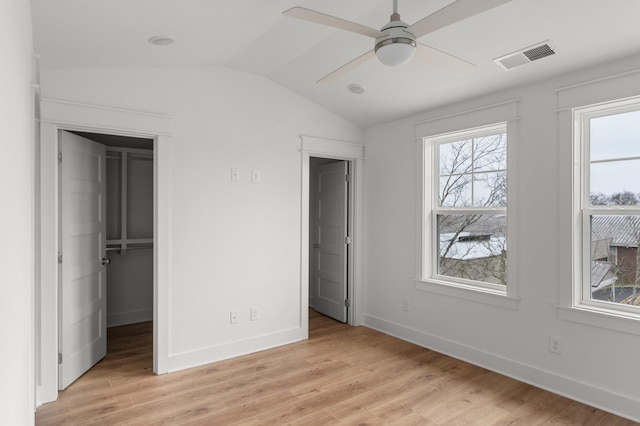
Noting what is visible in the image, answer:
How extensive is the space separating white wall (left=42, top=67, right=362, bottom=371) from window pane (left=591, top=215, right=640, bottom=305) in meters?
2.69

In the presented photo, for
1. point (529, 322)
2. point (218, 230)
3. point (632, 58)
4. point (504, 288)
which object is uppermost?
point (632, 58)

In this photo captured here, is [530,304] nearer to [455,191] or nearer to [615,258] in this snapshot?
[615,258]

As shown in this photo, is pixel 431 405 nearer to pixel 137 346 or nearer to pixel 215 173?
pixel 215 173

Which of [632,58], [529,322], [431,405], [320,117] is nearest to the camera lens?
[632,58]

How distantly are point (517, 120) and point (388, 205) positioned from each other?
5.50 feet

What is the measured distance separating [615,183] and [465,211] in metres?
1.23

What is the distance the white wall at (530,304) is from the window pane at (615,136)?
229 millimetres

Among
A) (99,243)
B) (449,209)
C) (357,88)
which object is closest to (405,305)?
(449,209)

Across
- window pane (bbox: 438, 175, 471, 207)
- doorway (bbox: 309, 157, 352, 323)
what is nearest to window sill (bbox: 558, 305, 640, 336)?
window pane (bbox: 438, 175, 471, 207)

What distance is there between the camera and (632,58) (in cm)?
267

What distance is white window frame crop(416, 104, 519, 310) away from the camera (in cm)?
334

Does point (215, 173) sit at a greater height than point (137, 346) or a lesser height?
greater

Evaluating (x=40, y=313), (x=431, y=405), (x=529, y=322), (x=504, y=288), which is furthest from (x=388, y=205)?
(x=40, y=313)

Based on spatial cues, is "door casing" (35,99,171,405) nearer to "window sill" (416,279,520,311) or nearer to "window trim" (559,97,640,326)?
"window sill" (416,279,520,311)
